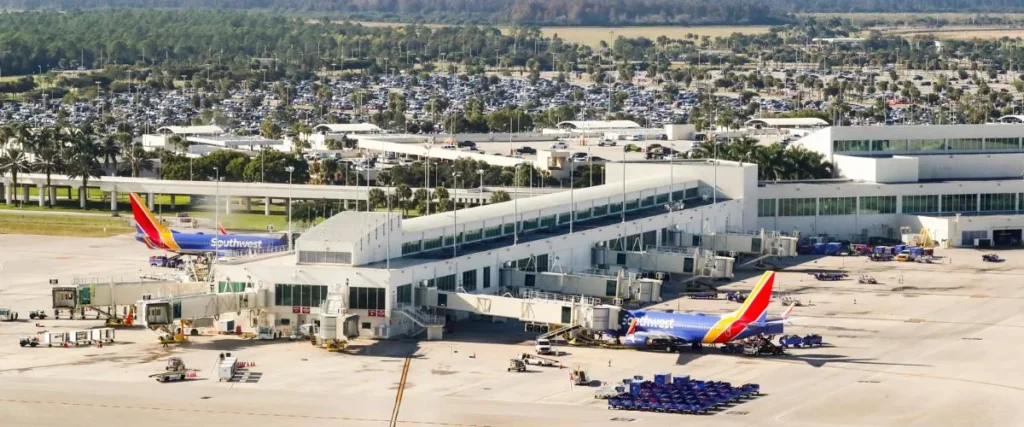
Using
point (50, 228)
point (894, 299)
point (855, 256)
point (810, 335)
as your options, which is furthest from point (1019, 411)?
point (50, 228)

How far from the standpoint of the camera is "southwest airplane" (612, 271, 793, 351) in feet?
360

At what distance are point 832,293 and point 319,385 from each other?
5000 centimetres

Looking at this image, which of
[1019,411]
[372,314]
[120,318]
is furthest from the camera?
[120,318]

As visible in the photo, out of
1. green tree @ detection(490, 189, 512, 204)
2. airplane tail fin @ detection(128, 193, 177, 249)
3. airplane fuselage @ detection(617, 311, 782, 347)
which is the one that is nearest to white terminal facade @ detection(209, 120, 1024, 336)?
airplane fuselage @ detection(617, 311, 782, 347)

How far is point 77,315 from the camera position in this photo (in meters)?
125

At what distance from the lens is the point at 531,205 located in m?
142

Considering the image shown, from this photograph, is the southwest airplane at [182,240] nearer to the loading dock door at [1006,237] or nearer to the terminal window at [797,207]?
the terminal window at [797,207]

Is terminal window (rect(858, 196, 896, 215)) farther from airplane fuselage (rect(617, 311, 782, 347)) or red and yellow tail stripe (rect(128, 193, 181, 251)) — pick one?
airplane fuselage (rect(617, 311, 782, 347))

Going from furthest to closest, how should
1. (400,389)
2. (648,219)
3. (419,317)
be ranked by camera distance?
1. (648,219)
2. (419,317)
3. (400,389)

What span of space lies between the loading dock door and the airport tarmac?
3951cm

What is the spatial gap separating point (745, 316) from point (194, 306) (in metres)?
31.6

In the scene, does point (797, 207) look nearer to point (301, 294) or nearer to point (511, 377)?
point (301, 294)

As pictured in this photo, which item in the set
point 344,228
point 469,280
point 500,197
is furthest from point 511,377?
point 500,197

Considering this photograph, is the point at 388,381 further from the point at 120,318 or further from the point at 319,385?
the point at 120,318
